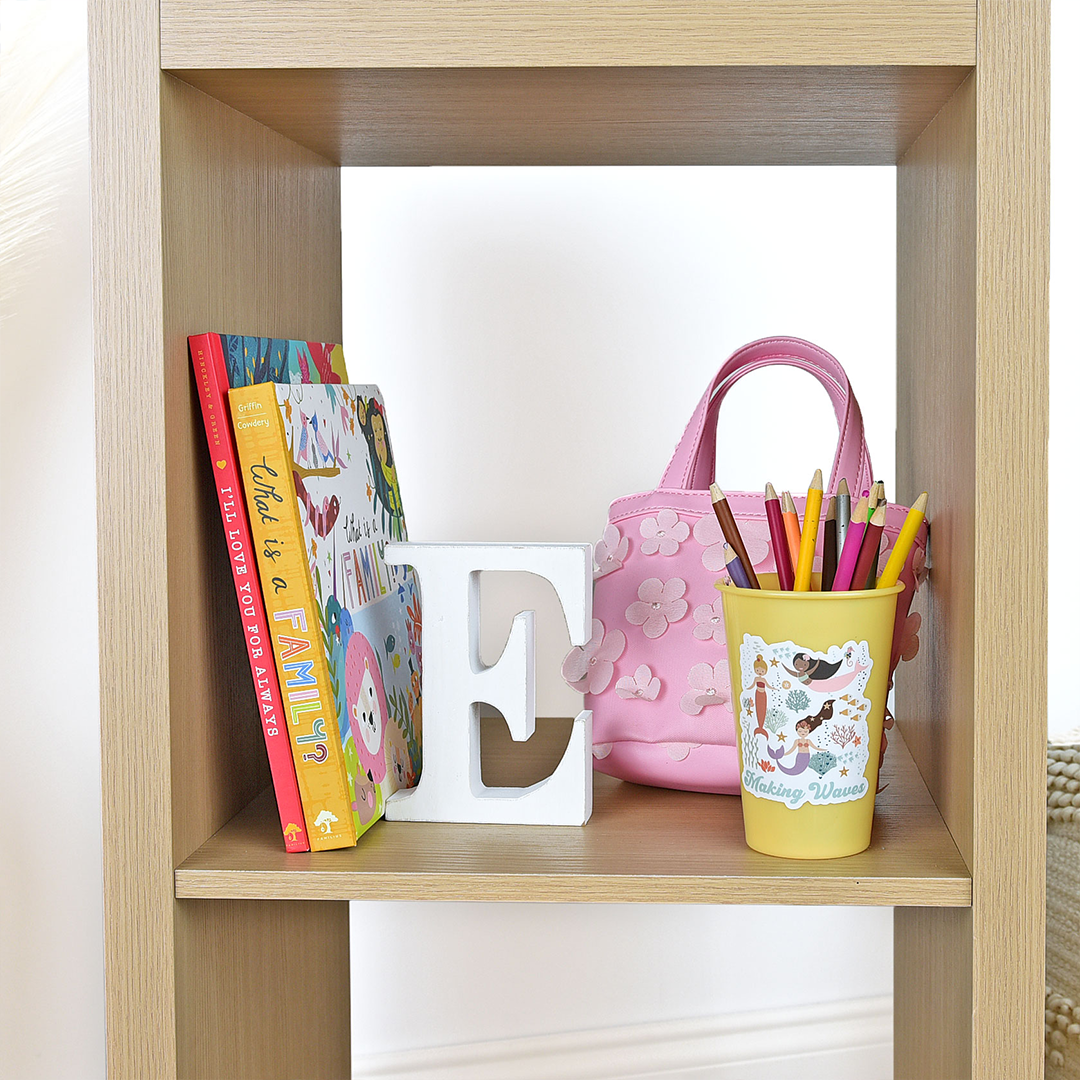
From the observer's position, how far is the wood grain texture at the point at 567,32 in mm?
592

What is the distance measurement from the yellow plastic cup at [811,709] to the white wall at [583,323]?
67 centimetres

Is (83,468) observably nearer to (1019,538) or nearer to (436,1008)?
(436,1008)

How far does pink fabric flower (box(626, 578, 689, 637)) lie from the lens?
2.58ft

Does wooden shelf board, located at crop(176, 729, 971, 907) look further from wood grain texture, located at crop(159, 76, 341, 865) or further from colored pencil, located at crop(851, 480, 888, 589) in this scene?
colored pencil, located at crop(851, 480, 888, 589)

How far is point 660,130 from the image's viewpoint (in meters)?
0.76

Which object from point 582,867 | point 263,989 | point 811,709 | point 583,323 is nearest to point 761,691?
point 811,709

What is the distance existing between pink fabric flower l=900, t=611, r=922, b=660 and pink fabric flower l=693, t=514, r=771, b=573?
0.10 metres

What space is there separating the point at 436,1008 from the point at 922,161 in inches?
43.3

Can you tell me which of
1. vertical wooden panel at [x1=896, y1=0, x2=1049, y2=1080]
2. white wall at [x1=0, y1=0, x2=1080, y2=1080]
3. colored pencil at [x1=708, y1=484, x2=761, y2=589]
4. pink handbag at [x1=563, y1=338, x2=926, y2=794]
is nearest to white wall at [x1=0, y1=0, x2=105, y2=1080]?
white wall at [x1=0, y1=0, x2=1080, y2=1080]

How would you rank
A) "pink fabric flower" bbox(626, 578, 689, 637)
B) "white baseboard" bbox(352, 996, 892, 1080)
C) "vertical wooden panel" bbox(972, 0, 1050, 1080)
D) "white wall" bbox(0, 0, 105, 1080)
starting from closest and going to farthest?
"vertical wooden panel" bbox(972, 0, 1050, 1080)
"pink fabric flower" bbox(626, 578, 689, 637)
"white wall" bbox(0, 0, 105, 1080)
"white baseboard" bbox(352, 996, 892, 1080)

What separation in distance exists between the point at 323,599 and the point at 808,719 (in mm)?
284

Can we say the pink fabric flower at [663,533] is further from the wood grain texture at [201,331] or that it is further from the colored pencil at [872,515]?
the wood grain texture at [201,331]

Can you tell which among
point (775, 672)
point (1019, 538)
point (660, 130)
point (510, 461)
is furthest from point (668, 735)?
point (510, 461)

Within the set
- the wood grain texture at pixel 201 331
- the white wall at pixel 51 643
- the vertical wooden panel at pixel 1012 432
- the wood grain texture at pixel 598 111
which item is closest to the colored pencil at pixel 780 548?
the vertical wooden panel at pixel 1012 432
